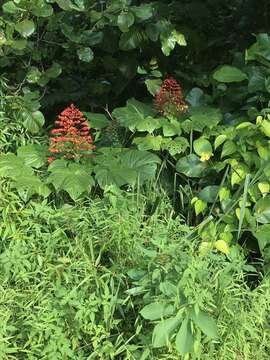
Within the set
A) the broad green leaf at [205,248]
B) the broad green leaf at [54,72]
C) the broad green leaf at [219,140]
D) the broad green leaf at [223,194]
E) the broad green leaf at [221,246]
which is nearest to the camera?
the broad green leaf at [205,248]

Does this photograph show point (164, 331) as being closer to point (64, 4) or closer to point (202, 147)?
point (202, 147)

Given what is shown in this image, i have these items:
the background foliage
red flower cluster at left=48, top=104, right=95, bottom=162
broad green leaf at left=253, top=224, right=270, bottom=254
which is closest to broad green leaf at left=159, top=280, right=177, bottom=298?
the background foliage

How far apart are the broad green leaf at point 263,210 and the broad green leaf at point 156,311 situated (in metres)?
0.95

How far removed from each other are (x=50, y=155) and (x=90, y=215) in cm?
69

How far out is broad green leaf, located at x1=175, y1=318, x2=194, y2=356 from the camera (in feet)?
8.05

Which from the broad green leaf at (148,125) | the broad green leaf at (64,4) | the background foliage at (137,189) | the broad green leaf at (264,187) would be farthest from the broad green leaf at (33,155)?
the broad green leaf at (264,187)

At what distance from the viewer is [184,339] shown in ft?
8.11

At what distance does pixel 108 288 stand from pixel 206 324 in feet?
1.64

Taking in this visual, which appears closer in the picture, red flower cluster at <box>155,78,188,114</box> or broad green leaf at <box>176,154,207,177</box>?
broad green leaf at <box>176,154,207,177</box>

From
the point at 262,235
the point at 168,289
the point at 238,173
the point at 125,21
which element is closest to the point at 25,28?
the point at 125,21

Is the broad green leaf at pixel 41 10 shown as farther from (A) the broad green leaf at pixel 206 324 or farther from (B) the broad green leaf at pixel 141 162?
(A) the broad green leaf at pixel 206 324

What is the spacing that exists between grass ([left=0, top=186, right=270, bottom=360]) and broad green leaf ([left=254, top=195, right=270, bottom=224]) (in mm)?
246

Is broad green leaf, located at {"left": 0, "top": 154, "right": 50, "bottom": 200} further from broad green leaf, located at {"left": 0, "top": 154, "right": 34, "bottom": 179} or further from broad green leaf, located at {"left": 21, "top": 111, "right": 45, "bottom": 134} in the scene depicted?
broad green leaf, located at {"left": 21, "top": 111, "right": 45, "bottom": 134}

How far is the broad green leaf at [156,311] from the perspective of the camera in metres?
2.54
